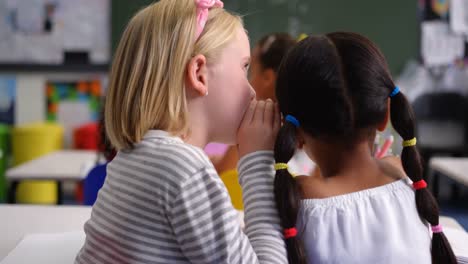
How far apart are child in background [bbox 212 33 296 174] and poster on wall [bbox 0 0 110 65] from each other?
3120mm

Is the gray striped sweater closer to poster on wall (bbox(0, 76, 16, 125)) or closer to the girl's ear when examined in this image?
the girl's ear

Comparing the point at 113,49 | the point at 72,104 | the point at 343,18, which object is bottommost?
the point at 72,104

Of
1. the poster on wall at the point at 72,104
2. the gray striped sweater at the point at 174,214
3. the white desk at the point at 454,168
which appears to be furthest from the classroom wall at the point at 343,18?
the gray striped sweater at the point at 174,214

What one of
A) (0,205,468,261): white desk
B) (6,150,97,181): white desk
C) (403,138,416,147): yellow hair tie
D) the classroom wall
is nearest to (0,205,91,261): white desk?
(0,205,468,261): white desk

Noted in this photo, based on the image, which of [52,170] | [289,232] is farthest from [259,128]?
[52,170]

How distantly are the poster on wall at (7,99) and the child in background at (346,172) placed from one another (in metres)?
4.47

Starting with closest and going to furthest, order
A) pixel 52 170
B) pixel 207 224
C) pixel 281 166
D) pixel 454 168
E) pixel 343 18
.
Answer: pixel 207 224, pixel 281 166, pixel 52 170, pixel 454 168, pixel 343 18

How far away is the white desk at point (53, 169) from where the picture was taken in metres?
2.71

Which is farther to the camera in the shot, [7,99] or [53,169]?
[7,99]

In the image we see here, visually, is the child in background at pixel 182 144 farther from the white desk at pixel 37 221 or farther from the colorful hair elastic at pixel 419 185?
the white desk at pixel 37 221

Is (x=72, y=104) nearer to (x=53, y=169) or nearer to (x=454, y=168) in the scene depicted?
(x=53, y=169)

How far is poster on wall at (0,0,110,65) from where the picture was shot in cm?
492

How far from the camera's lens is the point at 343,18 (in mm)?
4812

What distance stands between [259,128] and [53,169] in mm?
2082
